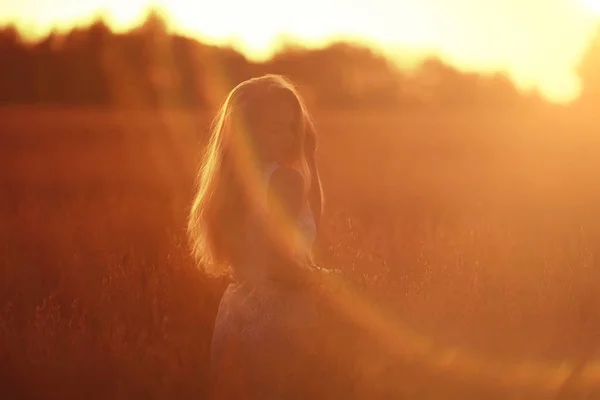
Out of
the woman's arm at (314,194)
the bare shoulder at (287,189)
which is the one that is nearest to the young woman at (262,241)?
the bare shoulder at (287,189)

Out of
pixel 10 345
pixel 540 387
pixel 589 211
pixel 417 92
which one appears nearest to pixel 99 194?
pixel 589 211

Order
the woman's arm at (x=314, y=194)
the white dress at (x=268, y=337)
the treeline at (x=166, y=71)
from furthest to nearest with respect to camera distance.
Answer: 1. the treeline at (x=166, y=71)
2. the woman's arm at (x=314, y=194)
3. the white dress at (x=268, y=337)

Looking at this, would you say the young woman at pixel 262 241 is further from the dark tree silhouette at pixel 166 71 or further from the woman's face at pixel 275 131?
the dark tree silhouette at pixel 166 71

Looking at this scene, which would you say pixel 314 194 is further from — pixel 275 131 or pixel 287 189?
pixel 287 189

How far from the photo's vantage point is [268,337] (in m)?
3.07

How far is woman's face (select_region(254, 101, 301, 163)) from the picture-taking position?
3.19 meters

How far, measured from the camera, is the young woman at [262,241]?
9.61 feet

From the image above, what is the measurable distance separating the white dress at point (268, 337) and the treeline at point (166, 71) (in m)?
16.1

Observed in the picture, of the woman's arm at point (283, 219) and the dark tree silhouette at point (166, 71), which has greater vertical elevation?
the dark tree silhouette at point (166, 71)

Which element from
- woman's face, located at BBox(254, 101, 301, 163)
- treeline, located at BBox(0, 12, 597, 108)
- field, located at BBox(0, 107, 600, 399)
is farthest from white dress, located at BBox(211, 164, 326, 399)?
treeline, located at BBox(0, 12, 597, 108)

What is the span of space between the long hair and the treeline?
1583 centimetres

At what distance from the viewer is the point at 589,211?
9.23 m

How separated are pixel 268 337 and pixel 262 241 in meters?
0.34

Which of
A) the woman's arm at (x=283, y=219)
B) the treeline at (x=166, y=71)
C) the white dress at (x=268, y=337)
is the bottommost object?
A: the white dress at (x=268, y=337)
